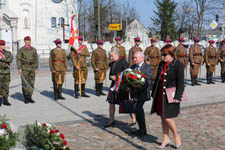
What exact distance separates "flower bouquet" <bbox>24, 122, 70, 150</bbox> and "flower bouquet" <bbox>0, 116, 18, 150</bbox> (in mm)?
203

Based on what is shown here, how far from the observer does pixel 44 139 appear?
4.76m

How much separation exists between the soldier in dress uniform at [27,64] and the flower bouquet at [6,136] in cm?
508

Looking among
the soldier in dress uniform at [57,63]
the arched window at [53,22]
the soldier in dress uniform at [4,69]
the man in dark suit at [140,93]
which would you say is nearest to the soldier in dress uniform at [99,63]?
the soldier in dress uniform at [57,63]

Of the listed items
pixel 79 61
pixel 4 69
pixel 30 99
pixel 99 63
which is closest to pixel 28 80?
pixel 30 99

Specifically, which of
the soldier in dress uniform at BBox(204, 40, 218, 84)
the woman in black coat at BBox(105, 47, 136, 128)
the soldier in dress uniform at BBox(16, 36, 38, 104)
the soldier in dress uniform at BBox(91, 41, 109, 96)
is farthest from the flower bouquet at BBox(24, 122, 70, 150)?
the soldier in dress uniform at BBox(204, 40, 218, 84)

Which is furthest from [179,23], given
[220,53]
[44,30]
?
[220,53]

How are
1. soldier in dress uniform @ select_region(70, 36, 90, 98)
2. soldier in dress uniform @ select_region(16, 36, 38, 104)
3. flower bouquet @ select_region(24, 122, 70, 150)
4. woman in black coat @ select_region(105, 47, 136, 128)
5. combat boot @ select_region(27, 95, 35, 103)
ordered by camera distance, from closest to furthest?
flower bouquet @ select_region(24, 122, 70, 150) < woman in black coat @ select_region(105, 47, 136, 128) < soldier in dress uniform @ select_region(16, 36, 38, 104) < combat boot @ select_region(27, 95, 35, 103) < soldier in dress uniform @ select_region(70, 36, 90, 98)

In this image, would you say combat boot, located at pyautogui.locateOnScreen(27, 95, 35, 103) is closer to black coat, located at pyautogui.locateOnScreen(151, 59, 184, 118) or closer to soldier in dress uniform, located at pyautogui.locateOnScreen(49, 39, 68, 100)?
soldier in dress uniform, located at pyautogui.locateOnScreen(49, 39, 68, 100)

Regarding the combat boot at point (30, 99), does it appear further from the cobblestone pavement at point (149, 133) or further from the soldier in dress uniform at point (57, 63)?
the cobblestone pavement at point (149, 133)

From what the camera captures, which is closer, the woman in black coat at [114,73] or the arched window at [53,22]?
the woman in black coat at [114,73]

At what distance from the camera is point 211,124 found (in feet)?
24.2

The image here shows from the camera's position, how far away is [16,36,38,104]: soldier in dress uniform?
10.2 m

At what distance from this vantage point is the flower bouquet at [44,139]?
4.75m

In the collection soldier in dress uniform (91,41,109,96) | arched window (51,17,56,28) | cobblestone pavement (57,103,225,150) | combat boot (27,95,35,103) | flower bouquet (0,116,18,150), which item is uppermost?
arched window (51,17,56,28)
